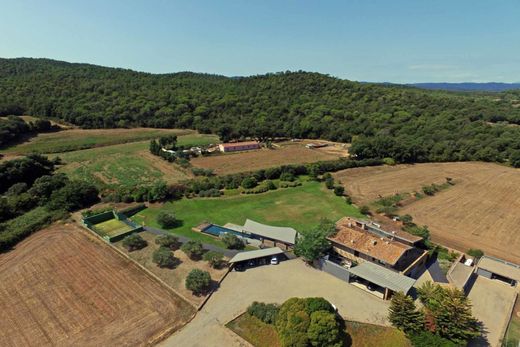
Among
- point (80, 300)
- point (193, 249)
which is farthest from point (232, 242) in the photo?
point (80, 300)

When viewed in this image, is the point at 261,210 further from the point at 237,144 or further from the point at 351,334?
the point at 237,144

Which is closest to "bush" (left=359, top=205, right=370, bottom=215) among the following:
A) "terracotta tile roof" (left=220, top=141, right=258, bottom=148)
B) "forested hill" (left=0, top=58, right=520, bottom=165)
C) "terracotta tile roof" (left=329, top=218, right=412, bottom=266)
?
"terracotta tile roof" (left=329, top=218, right=412, bottom=266)

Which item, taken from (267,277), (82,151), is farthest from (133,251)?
(82,151)

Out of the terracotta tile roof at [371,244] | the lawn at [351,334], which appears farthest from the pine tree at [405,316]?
the terracotta tile roof at [371,244]

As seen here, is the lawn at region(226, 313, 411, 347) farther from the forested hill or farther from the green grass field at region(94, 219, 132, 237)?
the forested hill

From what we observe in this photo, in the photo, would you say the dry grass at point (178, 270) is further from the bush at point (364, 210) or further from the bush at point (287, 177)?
the bush at point (287, 177)

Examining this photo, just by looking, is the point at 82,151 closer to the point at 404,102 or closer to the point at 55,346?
the point at 55,346
